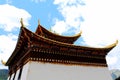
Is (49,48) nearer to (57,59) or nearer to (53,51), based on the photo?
(53,51)

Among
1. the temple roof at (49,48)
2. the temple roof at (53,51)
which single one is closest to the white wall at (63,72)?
the temple roof at (53,51)

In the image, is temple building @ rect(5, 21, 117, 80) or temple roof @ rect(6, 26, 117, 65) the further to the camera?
temple roof @ rect(6, 26, 117, 65)

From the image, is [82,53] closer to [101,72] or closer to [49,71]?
[101,72]

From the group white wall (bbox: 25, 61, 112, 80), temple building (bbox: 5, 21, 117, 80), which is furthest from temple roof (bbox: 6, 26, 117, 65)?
white wall (bbox: 25, 61, 112, 80)

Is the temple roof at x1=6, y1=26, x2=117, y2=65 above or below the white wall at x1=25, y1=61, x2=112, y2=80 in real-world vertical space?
above

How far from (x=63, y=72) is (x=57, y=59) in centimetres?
110

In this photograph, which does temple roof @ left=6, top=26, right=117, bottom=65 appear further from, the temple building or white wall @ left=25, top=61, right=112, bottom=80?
white wall @ left=25, top=61, right=112, bottom=80

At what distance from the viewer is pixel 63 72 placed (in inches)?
539

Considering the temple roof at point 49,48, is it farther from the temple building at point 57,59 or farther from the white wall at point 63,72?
the white wall at point 63,72

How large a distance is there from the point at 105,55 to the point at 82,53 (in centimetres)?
261

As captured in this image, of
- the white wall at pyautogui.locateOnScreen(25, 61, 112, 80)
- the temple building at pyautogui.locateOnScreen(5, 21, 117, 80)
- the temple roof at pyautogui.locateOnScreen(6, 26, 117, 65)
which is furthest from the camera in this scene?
the temple roof at pyautogui.locateOnScreen(6, 26, 117, 65)

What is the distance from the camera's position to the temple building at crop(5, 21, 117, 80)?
1289cm

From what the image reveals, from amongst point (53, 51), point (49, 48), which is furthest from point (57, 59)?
point (49, 48)

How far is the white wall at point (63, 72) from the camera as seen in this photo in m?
12.6
